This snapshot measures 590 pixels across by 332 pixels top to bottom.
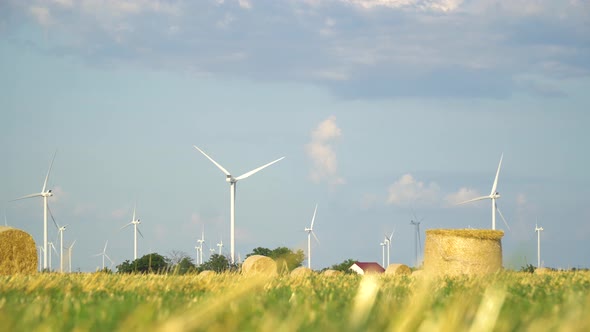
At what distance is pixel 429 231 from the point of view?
Result: 26.5 m

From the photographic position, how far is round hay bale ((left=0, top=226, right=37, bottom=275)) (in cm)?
2562

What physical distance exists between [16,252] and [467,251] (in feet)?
49.6

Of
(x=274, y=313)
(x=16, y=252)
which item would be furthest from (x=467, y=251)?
(x=274, y=313)

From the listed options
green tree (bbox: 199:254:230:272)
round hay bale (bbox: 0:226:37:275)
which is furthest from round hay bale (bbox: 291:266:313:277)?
round hay bale (bbox: 0:226:37:275)

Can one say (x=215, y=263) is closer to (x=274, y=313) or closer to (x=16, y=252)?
(x=16, y=252)

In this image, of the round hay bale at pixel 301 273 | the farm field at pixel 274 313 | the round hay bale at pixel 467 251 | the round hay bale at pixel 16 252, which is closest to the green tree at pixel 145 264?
the round hay bale at pixel 301 273

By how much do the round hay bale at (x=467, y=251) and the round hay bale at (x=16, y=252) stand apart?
13415 millimetres

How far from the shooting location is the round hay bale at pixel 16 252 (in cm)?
2562

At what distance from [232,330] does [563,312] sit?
10.9ft

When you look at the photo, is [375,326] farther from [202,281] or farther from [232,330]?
[202,281]

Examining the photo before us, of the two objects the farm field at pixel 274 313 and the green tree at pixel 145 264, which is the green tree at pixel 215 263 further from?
the farm field at pixel 274 313

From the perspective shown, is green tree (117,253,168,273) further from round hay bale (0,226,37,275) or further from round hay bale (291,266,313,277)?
round hay bale (0,226,37,275)

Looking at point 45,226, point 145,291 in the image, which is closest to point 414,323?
point 145,291

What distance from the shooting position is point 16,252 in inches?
1019
